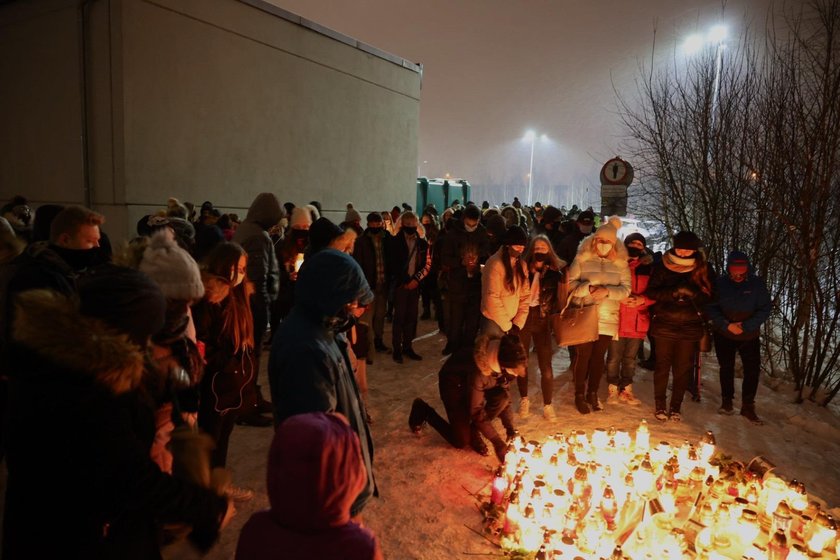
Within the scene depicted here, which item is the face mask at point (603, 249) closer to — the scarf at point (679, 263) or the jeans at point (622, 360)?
the scarf at point (679, 263)

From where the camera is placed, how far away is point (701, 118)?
8305 mm

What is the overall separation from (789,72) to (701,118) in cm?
149

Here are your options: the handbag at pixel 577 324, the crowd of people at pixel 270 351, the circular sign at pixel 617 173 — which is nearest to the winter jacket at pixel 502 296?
the crowd of people at pixel 270 351

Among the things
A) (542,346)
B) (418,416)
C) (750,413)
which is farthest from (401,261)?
(750,413)

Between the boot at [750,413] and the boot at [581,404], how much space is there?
72.1 inches

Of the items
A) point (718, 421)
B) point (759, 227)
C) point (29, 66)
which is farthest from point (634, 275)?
point (29, 66)

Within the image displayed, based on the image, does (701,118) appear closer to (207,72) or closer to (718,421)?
(718,421)

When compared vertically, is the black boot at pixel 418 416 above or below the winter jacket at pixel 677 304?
below

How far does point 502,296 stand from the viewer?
19.6ft

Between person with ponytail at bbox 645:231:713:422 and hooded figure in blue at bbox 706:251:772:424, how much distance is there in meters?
0.19

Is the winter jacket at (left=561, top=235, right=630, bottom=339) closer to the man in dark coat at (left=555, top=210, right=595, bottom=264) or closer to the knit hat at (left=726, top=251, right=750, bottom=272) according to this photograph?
the knit hat at (left=726, top=251, right=750, bottom=272)

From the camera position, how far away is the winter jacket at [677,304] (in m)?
5.98

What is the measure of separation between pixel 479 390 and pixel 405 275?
3173mm

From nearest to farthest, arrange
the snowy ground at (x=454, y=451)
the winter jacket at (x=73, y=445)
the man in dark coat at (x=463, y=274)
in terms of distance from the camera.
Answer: the winter jacket at (x=73, y=445), the snowy ground at (x=454, y=451), the man in dark coat at (x=463, y=274)
